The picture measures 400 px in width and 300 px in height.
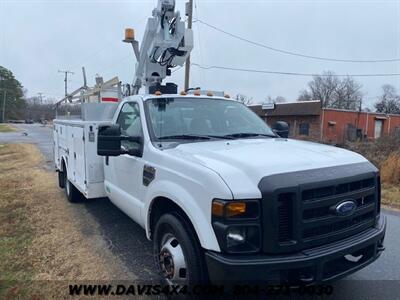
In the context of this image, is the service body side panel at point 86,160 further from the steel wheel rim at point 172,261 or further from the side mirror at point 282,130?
the side mirror at point 282,130

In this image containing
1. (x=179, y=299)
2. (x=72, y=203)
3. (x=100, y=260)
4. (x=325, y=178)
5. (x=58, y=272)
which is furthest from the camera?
(x=72, y=203)

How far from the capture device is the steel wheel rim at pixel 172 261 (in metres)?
3.14

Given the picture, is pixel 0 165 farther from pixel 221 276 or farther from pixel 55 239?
pixel 221 276

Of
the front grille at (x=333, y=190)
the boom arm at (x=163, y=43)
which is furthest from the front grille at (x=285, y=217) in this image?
the boom arm at (x=163, y=43)

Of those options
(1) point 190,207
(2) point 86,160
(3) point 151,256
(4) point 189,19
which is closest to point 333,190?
(1) point 190,207

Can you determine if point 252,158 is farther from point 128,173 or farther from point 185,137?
point 128,173

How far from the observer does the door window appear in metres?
4.31

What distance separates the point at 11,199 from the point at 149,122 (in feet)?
16.0

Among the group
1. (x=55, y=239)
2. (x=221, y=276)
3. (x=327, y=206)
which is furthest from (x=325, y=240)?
(x=55, y=239)

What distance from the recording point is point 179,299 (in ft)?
10.6

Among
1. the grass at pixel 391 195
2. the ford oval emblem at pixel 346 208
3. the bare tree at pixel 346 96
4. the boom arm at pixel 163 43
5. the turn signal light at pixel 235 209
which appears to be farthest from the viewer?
the bare tree at pixel 346 96

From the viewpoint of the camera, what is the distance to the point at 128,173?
4395mm

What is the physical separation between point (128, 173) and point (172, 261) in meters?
1.48

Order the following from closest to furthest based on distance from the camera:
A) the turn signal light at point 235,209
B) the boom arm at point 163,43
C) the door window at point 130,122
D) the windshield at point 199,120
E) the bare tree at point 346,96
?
the turn signal light at point 235,209, the windshield at point 199,120, the door window at point 130,122, the boom arm at point 163,43, the bare tree at point 346,96
